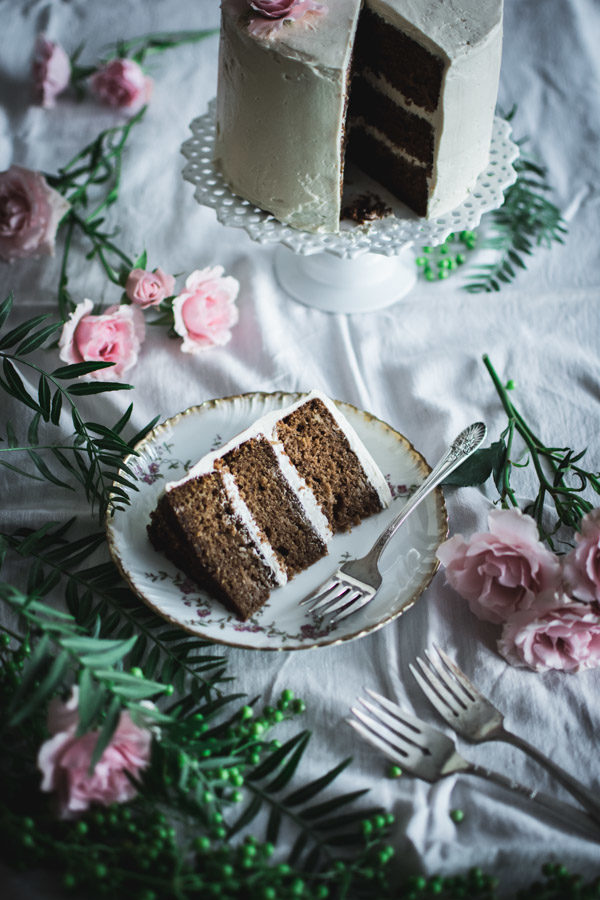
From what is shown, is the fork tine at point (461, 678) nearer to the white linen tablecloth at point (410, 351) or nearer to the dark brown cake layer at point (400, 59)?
the white linen tablecloth at point (410, 351)

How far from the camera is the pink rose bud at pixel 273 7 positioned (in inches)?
68.2

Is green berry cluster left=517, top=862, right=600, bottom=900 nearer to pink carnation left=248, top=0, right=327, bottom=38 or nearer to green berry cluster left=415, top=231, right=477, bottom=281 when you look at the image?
green berry cluster left=415, top=231, right=477, bottom=281

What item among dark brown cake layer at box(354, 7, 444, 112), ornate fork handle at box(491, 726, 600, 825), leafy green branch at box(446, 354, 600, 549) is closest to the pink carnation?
dark brown cake layer at box(354, 7, 444, 112)

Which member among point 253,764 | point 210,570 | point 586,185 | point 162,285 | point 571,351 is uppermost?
point 586,185

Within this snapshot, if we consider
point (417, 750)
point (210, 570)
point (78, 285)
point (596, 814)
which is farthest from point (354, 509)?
point (78, 285)

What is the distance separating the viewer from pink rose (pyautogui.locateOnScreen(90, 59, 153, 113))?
2.54m

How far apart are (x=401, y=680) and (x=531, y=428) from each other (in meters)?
0.68

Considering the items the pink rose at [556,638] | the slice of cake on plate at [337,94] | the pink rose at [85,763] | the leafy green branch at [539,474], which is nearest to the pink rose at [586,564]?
the pink rose at [556,638]

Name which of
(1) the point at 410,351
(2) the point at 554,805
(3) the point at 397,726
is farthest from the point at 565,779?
(1) the point at 410,351

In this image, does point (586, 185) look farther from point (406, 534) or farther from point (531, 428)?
point (406, 534)

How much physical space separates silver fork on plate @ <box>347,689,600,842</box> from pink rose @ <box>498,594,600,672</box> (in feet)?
0.68

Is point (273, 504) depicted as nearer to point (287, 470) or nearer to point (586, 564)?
point (287, 470)

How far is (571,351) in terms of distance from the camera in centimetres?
203

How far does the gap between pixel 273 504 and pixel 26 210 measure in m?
1.01
